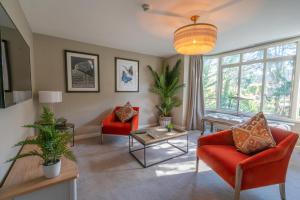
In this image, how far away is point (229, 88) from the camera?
424 cm

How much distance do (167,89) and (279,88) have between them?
2730mm

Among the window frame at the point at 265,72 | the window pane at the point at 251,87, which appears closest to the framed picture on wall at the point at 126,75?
the window frame at the point at 265,72

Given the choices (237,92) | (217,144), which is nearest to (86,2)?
(217,144)

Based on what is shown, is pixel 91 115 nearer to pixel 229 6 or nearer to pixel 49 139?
pixel 49 139

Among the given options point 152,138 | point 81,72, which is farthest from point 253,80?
point 81,72

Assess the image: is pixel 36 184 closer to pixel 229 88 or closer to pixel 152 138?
pixel 152 138

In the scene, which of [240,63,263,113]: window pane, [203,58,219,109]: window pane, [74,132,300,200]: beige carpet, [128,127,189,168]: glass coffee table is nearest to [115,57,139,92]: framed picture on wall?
[128,127,189,168]: glass coffee table

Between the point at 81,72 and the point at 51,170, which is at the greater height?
the point at 81,72

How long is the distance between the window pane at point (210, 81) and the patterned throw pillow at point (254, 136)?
281 centimetres

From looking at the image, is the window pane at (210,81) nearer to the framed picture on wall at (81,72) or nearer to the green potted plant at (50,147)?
the framed picture on wall at (81,72)

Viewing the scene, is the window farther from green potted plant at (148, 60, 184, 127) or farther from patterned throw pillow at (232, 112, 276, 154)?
patterned throw pillow at (232, 112, 276, 154)

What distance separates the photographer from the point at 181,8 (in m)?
2.00

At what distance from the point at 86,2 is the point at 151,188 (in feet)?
8.42

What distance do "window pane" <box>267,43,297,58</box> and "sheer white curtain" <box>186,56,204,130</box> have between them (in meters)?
1.62
